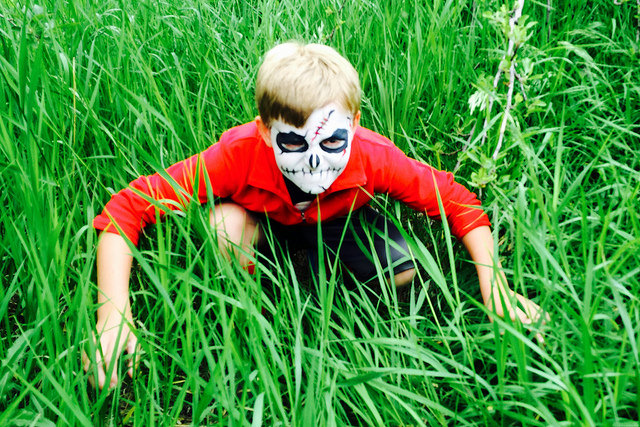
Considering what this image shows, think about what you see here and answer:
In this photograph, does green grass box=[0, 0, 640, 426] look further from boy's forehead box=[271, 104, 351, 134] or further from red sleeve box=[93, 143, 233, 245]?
boy's forehead box=[271, 104, 351, 134]

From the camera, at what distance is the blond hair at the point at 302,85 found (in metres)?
1.30

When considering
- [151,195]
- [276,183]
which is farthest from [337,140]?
[151,195]

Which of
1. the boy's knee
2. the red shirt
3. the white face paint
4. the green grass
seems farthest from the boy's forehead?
the boy's knee

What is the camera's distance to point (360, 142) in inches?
59.2

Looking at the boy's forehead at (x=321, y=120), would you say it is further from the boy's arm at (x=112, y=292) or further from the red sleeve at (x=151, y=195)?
the boy's arm at (x=112, y=292)

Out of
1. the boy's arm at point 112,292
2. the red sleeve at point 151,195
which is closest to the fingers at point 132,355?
the boy's arm at point 112,292

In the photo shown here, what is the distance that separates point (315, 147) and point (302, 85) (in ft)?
0.45

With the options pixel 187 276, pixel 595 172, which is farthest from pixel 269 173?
pixel 595 172

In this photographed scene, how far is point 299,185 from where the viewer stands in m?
1.39

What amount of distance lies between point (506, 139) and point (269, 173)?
659 mm

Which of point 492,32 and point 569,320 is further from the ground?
point 492,32

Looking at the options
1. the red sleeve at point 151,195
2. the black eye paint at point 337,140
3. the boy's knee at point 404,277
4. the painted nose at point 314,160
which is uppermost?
the black eye paint at point 337,140

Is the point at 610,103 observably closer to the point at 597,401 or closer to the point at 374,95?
the point at 374,95

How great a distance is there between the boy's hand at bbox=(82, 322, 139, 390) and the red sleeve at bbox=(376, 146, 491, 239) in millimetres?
728
